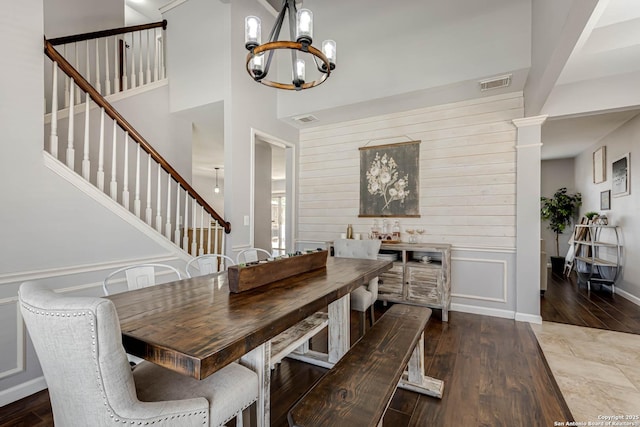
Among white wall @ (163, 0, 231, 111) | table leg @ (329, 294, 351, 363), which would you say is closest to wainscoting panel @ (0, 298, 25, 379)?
table leg @ (329, 294, 351, 363)

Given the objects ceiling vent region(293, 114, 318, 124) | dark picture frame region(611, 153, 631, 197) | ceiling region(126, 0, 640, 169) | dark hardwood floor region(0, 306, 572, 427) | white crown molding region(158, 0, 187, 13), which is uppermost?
white crown molding region(158, 0, 187, 13)

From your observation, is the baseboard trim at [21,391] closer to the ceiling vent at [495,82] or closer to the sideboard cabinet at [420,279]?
the sideboard cabinet at [420,279]

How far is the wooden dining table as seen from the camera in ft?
3.23

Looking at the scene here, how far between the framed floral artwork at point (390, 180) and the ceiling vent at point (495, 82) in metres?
1.02

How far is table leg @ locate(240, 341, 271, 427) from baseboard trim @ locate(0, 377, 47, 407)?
5.98 ft

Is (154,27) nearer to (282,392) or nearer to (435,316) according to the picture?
(282,392)

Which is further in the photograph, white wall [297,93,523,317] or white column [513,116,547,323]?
white wall [297,93,523,317]

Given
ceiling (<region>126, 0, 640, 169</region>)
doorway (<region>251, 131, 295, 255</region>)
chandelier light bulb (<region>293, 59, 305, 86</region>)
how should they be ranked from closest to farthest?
chandelier light bulb (<region>293, 59, 305, 86</region>)
ceiling (<region>126, 0, 640, 169</region>)
doorway (<region>251, 131, 295, 255</region>)

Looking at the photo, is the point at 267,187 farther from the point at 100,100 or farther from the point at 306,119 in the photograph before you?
the point at 100,100

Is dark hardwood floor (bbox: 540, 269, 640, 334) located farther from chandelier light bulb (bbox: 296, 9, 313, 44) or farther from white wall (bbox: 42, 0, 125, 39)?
white wall (bbox: 42, 0, 125, 39)

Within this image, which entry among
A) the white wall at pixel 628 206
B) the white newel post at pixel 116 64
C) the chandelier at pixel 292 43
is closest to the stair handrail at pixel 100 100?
the white newel post at pixel 116 64

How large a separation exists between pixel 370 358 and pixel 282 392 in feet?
3.13

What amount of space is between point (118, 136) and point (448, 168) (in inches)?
172

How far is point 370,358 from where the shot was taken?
1511 mm
